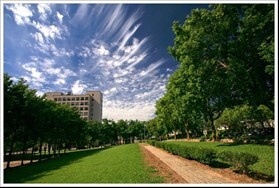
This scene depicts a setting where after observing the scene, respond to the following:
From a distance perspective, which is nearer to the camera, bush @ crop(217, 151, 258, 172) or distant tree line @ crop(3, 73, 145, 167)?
bush @ crop(217, 151, 258, 172)

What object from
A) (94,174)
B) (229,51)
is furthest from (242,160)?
(229,51)

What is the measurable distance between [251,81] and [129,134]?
86048mm

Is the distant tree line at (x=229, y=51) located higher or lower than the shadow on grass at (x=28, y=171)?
higher

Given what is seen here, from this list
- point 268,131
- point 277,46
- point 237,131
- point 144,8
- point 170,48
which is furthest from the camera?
point 237,131

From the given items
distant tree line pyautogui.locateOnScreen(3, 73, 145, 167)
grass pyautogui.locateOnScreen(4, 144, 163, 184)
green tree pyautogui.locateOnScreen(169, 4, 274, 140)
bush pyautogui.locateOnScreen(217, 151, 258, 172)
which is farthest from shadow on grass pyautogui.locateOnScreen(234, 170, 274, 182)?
distant tree line pyautogui.locateOnScreen(3, 73, 145, 167)

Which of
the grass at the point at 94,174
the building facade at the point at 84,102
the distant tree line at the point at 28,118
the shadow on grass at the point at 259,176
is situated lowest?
the shadow on grass at the point at 259,176

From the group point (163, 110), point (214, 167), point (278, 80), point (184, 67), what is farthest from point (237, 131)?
point (278, 80)

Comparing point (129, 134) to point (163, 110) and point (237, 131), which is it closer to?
point (163, 110)

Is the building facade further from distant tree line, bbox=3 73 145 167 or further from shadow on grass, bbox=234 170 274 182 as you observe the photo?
shadow on grass, bbox=234 170 274 182

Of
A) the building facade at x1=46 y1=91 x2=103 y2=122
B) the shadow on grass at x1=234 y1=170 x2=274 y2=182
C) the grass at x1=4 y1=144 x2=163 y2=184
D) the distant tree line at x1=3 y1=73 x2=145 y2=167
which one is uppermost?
the building facade at x1=46 y1=91 x2=103 y2=122

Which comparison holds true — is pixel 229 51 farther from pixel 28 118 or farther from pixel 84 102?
pixel 84 102

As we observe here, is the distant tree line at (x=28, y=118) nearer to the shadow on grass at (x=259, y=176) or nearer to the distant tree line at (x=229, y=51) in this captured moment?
the distant tree line at (x=229, y=51)

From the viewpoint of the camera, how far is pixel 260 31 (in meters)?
15.9

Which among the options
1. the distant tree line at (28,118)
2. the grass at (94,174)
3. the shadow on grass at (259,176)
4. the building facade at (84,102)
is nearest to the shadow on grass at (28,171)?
the grass at (94,174)
